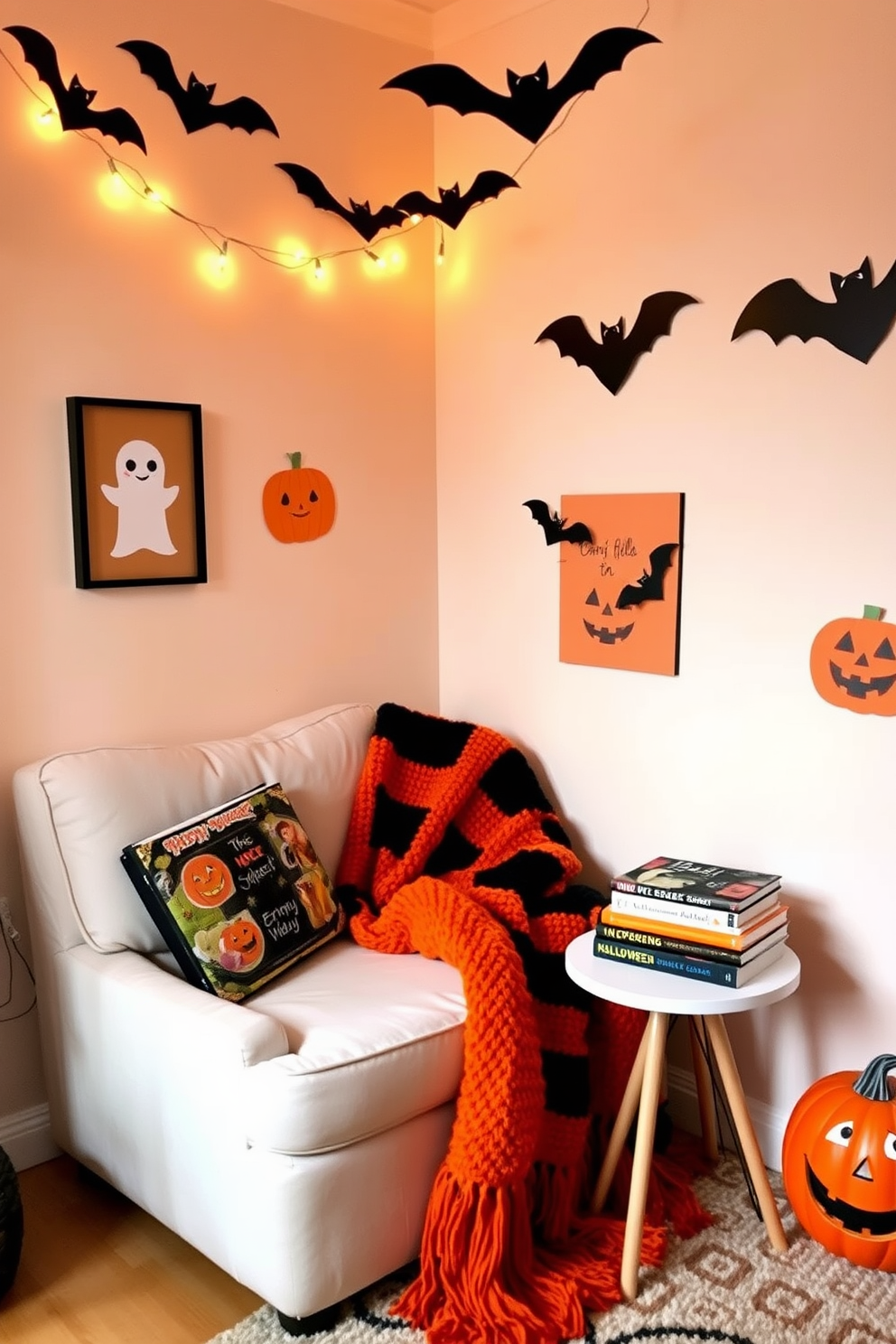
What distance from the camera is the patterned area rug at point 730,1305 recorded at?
1.84 m

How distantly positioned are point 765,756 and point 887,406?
70cm

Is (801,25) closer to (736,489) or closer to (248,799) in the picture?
(736,489)

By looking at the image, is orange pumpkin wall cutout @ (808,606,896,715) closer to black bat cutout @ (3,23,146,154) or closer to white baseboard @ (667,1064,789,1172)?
white baseboard @ (667,1064,789,1172)

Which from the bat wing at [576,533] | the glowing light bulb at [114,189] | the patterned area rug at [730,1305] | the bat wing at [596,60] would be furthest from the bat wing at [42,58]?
the patterned area rug at [730,1305]

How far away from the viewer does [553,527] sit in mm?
2641

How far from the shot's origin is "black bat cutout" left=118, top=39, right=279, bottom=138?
234cm

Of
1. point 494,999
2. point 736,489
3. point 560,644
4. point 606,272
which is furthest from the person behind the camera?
point 560,644

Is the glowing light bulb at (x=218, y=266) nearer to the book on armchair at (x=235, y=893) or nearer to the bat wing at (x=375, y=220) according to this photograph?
the bat wing at (x=375, y=220)

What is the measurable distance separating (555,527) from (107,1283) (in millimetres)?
1752

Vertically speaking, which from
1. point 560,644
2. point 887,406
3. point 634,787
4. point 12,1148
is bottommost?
point 12,1148

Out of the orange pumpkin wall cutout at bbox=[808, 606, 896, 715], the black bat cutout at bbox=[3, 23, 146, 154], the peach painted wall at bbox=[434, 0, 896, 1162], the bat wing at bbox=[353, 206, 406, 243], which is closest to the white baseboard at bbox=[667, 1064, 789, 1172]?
the peach painted wall at bbox=[434, 0, 896, 1162]

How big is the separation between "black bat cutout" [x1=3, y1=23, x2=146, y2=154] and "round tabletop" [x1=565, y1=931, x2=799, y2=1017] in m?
1.84

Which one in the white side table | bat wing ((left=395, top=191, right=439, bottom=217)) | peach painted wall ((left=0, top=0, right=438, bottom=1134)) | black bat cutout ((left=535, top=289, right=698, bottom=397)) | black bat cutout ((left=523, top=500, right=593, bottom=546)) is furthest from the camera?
black bat cutout ((left=523, top=500, right=593, bottom=546))

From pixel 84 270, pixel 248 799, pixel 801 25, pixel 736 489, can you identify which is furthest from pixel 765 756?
pixel 84 270
